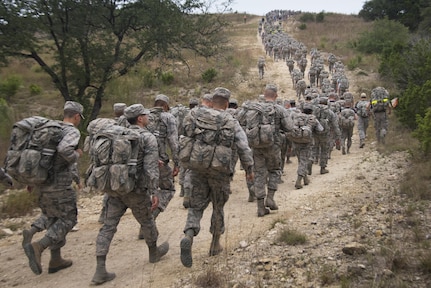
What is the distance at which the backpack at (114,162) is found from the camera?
3951mm

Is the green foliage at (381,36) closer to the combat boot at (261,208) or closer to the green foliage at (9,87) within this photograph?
the green foliage at (9,87)

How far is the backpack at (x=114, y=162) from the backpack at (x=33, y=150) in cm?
57

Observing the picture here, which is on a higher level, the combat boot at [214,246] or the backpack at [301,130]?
the backpack at [301,130]

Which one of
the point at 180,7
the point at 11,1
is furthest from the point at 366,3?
the point at 11,1

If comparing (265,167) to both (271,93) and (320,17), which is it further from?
(320,17)

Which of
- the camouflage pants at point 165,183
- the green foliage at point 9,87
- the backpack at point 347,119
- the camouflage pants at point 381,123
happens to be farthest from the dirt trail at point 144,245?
the green foliage at point 9,87

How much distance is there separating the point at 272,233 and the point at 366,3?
4896 centimetres

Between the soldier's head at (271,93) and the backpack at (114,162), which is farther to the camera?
the soldier's head at (271,93)

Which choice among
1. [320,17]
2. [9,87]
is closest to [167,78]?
[9,87]

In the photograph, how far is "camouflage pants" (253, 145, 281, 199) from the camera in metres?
6.18

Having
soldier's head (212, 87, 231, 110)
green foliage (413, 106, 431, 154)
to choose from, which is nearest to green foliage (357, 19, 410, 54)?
green foliage (413, 106, 431, 154)

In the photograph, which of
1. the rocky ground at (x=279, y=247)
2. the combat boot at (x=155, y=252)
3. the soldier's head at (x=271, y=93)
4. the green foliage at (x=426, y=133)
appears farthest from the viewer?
the green foliage at (x=426, y=133)

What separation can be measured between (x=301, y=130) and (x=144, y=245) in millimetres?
4281

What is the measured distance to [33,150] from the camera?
4.18m
